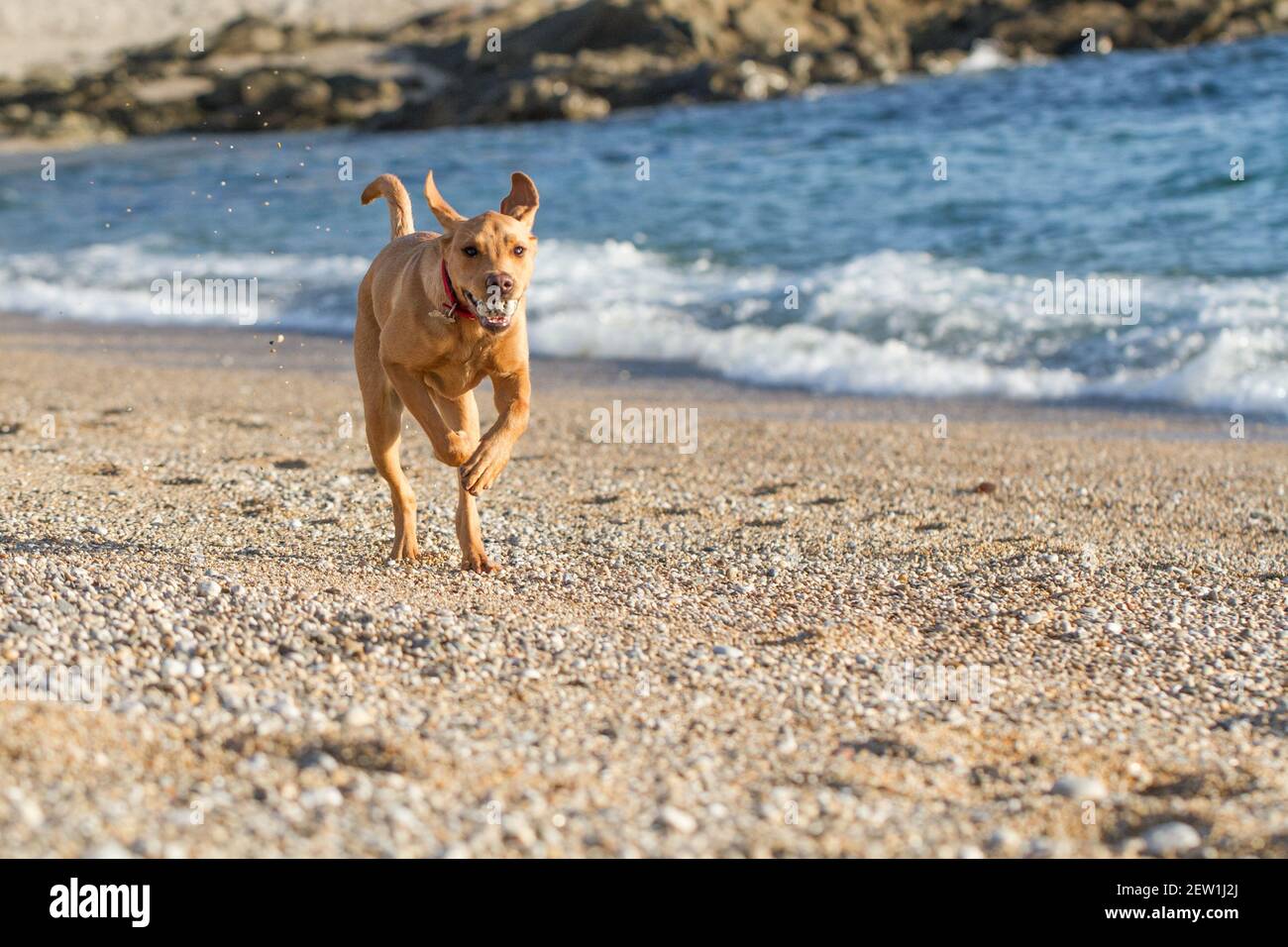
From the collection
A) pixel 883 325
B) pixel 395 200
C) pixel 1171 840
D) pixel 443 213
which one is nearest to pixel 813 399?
pixel 883 325

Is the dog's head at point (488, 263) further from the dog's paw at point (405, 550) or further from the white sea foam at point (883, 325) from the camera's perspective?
the white sea foam at point (883, 325)

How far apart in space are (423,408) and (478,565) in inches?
31.9

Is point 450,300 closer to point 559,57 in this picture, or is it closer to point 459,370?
point 459,370

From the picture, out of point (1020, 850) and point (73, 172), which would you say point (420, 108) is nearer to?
point (73, 172)

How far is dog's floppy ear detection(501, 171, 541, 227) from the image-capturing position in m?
5.72

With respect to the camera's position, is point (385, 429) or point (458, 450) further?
point (385, 429)

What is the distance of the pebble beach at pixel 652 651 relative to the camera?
374 cm

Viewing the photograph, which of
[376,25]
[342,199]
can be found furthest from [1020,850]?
[376,25]

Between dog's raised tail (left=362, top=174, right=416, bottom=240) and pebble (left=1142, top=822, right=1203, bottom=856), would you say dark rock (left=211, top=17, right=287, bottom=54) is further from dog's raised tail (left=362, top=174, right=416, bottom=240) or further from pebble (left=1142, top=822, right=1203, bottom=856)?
pebble (left=1142, top=822, right=1203, bottom=856)

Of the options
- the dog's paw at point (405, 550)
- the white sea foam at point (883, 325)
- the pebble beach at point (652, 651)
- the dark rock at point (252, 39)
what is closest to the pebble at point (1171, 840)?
the pebble beach at point (652, 651)

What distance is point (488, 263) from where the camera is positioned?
17.3 feet

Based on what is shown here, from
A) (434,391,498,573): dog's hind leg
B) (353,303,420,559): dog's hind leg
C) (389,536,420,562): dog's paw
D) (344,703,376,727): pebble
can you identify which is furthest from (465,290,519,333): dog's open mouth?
(344,703,376,727): pebble

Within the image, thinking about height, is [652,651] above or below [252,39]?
below

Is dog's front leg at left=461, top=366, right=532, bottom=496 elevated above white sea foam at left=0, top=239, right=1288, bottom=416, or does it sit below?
below
